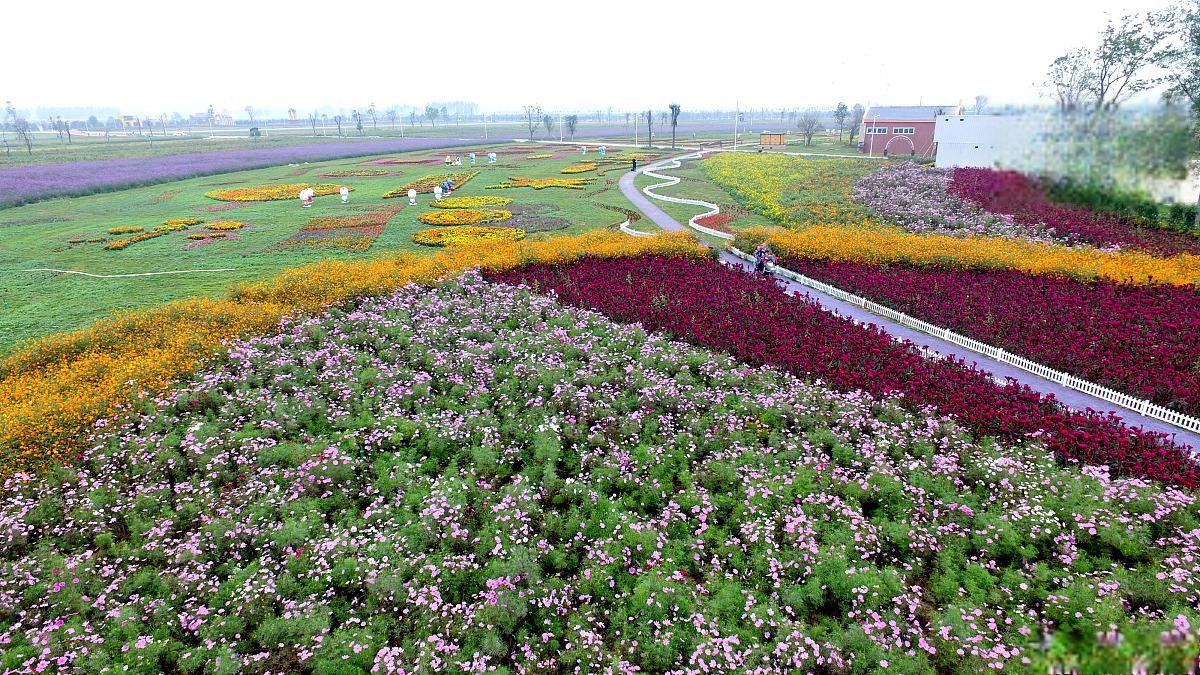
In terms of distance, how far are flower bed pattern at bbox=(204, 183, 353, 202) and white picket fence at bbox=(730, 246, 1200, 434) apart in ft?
117

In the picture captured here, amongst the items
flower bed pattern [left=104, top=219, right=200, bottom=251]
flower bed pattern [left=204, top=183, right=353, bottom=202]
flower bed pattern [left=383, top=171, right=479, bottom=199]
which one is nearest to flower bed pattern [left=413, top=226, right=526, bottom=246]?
flower bed pattern [left=104, top=219, right=200, bottom=251]

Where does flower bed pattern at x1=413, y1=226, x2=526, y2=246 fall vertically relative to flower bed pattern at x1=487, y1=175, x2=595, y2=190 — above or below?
below

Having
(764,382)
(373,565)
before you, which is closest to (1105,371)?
(764,382)

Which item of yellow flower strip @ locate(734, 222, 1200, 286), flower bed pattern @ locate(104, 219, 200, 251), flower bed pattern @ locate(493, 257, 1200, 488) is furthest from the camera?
flower bed pattern @ locate(104, 219, 200, 251)

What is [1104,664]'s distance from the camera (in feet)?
8.86

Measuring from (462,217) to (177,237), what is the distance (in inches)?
523

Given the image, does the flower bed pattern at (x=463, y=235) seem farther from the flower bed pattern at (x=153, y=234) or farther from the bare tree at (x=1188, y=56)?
the bare tree at (x=1188, y=56)

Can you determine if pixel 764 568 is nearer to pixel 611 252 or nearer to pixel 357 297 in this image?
pixel 357 297

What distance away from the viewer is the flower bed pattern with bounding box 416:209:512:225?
29578 millimetres

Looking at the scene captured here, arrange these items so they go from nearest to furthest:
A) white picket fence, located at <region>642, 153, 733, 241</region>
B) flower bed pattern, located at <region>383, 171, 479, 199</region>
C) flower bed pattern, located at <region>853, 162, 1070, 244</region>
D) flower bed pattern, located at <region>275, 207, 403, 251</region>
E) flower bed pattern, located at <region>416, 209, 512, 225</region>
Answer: flower bed pattern, located at <region>853, 162, 1070, 244</region> → flower bed pattern, located at <region>275, 207, 403, 251</region> → white picket fence, located at <region>642, 153, 733, 241</region> → flower bed pattern, located at <region>416, 209, 512, 225</region> → flower bed pattern, located at <region>383, 171, 479, 199</region>

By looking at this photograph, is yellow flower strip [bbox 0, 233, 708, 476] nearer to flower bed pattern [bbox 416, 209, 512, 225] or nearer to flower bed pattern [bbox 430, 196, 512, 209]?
flower bed pattern [bbox 416, 209, 512, 225]

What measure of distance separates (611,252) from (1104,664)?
62.1 ft

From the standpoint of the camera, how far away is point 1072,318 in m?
13.8

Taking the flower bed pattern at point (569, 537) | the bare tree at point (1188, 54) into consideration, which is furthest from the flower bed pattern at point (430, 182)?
the bare tree at point (1188, 54)
